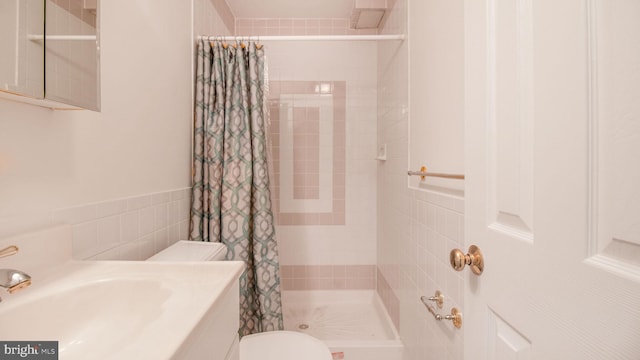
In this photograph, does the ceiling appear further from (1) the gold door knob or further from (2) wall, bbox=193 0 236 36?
(1) the gold door knob

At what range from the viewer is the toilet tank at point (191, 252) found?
1127mm

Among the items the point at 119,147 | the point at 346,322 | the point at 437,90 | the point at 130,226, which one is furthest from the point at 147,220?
the point at 346,322

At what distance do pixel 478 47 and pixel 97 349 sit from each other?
993 millimetres

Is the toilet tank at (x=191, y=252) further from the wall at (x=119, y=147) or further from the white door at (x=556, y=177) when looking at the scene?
the white door at (x=556, y=177)

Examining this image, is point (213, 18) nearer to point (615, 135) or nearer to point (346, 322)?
point (615, 135)

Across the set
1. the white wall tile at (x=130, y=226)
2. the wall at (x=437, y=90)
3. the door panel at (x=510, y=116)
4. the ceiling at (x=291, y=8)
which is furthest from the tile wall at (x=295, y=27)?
the door panel at (x=510, y=116)

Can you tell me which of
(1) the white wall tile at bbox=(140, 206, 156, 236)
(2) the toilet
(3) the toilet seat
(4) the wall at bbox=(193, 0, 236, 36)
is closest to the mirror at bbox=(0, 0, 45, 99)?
(1) the white wall tile at bbox=(140, 206, 156, 236)

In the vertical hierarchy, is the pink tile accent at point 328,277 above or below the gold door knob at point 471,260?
below

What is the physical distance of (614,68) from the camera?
0.34 m

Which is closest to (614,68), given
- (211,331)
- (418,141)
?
(211,331)

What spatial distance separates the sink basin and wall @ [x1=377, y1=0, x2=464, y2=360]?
0.76 meters

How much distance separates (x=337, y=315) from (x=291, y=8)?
2.39 meters

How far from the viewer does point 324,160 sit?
2416 millimetres

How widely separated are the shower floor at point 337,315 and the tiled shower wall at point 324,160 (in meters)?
0.08
